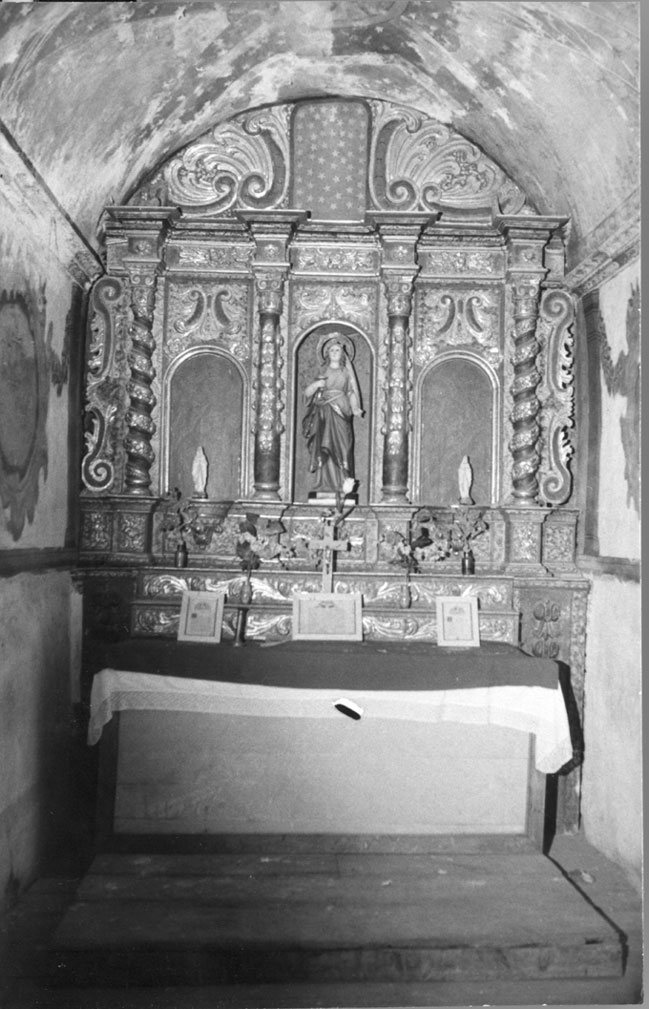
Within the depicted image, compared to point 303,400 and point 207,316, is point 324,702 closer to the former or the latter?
point 303,400

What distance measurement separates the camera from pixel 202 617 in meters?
5.97

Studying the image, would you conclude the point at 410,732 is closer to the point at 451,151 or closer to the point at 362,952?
the point at 362,952

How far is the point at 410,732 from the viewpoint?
5.50 m

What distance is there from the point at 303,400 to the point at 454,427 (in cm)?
109

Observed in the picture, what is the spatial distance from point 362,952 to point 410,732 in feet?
4.65

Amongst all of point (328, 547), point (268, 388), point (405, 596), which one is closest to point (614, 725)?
point (405, 596)

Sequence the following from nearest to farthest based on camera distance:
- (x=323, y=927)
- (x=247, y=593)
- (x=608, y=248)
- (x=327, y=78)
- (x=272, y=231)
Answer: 1. (x=323, y=927)
2. (x=608, y=248)
3. (x=247, y=593)
4. (x=327, y=78)
5. (x=272, y=231)

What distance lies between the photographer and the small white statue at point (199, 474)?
6410 millimetres

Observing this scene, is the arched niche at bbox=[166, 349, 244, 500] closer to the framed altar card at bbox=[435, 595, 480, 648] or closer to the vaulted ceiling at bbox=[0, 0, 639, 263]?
the vaulted ceiling at bbox=[0, 0, 639, 263]

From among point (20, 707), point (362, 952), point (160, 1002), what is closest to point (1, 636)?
point (20, 707)

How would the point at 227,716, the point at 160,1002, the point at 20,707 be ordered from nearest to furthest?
the point at 160,1002
the point at 20,707
the point at 227,716

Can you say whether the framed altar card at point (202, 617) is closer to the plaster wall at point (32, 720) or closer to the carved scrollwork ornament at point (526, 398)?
the plaster wall at point (32, 720)

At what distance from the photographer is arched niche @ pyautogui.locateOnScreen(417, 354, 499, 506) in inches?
259

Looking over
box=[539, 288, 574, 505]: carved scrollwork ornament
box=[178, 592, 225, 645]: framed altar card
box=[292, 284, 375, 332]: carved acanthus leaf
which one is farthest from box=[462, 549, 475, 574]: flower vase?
box=[292, 284, 375, 332]: carved acanthus leaf
